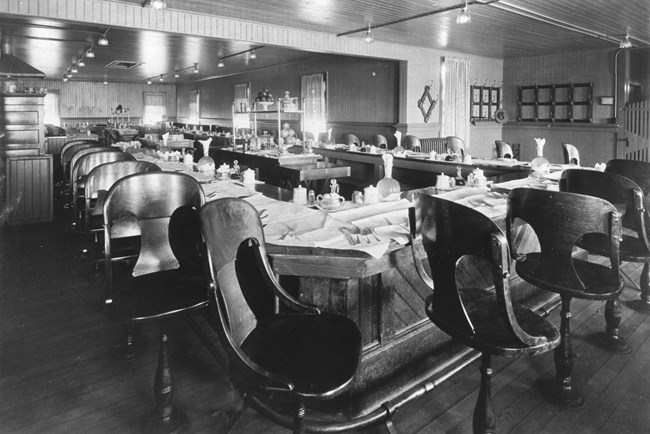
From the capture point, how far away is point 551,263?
2.13 m

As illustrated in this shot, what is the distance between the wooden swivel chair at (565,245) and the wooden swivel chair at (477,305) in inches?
12.3

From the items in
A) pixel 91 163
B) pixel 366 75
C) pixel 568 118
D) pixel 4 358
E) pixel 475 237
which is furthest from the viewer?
pixel 366 75

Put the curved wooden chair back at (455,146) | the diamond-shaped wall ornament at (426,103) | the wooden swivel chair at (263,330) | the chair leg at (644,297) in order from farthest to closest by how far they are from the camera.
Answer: the diamond-shaped wall ornament at (426,103) → the curved wooden chair back at (455,146) → the chair leg at (644,297) → the wooden swivel chair at (263,330)

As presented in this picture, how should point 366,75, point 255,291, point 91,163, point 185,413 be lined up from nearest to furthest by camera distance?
point 255,291 < point 185,413 < point 91,163 < point 366,75

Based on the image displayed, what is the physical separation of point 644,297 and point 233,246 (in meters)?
3.16

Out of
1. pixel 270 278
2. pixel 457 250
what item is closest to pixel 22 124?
pixel 270 278

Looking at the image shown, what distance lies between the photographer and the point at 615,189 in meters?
2.58

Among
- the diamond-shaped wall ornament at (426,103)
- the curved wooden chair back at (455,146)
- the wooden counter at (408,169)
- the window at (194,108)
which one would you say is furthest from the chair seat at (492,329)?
the window at (194,108)

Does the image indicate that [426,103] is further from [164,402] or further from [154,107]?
[154,107]

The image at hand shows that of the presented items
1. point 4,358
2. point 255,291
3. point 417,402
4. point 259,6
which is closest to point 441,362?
point 417,402

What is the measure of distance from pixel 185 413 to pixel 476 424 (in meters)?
1.26

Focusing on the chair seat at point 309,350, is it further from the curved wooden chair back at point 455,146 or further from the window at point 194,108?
the window at point 194,108

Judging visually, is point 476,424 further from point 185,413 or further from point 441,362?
point 185,413

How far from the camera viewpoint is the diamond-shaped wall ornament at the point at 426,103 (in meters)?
10.2
